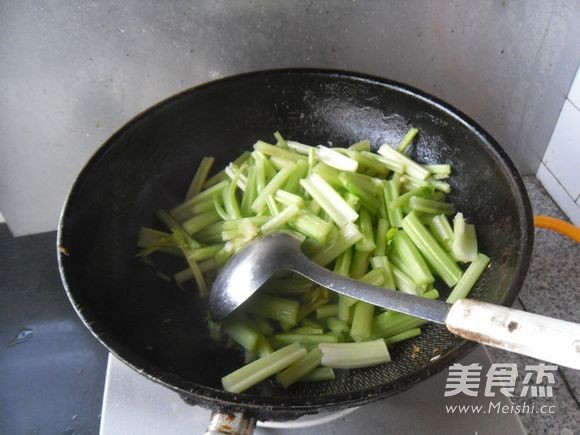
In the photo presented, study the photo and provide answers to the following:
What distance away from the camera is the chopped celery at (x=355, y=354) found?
0.79 meters

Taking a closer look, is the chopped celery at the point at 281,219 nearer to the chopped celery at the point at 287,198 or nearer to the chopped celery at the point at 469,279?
the chopped celery at the point at 287,198

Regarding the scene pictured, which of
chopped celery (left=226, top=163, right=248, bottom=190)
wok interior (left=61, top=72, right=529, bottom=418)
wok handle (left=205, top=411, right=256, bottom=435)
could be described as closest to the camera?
wok handle (left=205, top=411, right=256, bottom=435)

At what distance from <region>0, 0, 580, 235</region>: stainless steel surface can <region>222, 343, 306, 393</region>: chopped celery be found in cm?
71

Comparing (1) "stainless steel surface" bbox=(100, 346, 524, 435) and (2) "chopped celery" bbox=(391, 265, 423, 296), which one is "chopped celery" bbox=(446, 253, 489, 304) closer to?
(2) "chopped celery" bbox=(391, 265, 423, 296)

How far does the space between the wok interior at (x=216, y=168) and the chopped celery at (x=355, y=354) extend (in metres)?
0.02

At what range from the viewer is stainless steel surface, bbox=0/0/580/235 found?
3.50 feet

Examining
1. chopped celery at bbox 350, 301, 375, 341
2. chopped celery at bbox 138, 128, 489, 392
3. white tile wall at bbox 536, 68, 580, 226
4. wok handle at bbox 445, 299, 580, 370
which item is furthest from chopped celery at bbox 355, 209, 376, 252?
white tile wall at bbox 536, 68, 580, 226

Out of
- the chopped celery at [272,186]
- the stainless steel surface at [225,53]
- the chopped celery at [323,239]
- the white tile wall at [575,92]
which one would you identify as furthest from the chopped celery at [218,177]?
the white tile wall at [575,92]

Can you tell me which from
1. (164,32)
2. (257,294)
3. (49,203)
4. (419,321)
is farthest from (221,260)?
(49,203)

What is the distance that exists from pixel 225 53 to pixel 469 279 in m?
0.75

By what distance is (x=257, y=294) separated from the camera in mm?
893

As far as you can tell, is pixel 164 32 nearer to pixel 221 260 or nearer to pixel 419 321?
pixel 221 260

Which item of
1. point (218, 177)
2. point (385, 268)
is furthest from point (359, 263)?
point (218, 177)

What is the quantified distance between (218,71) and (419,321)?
2.47 ft
